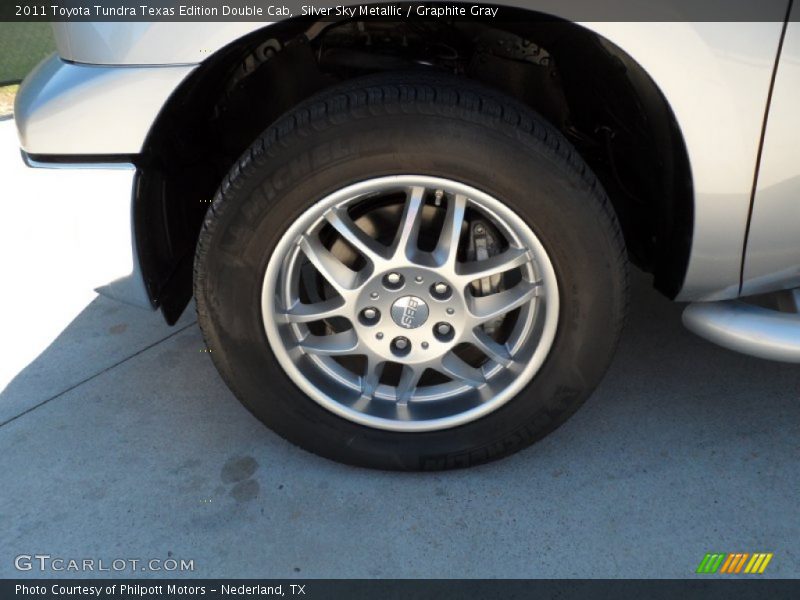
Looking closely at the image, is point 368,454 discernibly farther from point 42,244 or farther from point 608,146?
point 42,244

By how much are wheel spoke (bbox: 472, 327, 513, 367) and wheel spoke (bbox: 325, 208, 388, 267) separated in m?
0.32

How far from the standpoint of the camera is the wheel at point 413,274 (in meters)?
1.62

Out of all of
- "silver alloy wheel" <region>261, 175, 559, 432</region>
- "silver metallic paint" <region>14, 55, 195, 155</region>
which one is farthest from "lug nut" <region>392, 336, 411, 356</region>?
"silver metallic paint" <region>14, 55, 195, 155</region>

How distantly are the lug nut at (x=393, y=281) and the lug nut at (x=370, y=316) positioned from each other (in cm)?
7

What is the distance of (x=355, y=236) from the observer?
175 cm

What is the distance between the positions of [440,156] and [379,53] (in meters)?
0.52

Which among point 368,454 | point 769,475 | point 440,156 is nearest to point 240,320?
point 368,454

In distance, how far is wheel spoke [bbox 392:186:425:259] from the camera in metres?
1.71

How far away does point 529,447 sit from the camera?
2.02 metres

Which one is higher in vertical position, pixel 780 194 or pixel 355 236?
pixel 780 194

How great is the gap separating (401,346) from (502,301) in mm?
285

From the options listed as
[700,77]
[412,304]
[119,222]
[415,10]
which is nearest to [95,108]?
[119,222]

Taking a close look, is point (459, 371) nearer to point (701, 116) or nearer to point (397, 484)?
point (397, 484)

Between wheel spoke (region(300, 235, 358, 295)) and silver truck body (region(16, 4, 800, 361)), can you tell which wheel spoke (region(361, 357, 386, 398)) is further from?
silver truck body (region(16, 4, 800, 361))
